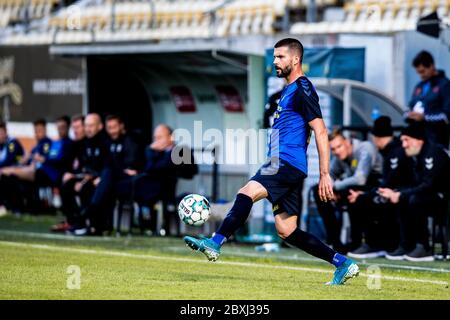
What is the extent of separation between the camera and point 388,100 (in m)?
15.4

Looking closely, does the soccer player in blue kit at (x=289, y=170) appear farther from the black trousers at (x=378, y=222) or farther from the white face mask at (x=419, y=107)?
the white face mask at (x=419, y=107)

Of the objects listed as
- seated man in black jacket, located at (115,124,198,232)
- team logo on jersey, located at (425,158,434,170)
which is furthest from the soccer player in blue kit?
seated man in black jacket, located at (115,124,198,232)

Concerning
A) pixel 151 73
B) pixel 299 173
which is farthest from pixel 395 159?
pixel 151 73

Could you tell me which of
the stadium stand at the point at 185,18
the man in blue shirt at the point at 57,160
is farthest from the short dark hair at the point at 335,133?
the man in blue shirt at the point at 57,160

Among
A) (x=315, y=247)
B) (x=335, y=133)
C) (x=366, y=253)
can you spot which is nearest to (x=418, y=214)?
(x=366, y=253)

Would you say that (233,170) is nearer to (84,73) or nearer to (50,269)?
(84,73)

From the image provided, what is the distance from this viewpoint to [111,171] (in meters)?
16.9

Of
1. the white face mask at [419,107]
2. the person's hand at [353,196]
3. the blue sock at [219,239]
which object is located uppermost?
the white face mask at [419,107]

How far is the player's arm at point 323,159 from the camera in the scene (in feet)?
31.2

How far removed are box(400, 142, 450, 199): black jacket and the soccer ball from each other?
10.8 ft

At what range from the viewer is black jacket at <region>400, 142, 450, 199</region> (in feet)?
43.1

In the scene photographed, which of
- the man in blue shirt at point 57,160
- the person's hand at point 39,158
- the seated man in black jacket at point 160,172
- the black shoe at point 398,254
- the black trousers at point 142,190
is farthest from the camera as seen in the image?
the person's hand at point 39,158

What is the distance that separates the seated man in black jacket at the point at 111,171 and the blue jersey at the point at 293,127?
281 inches

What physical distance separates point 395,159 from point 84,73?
783 cm
